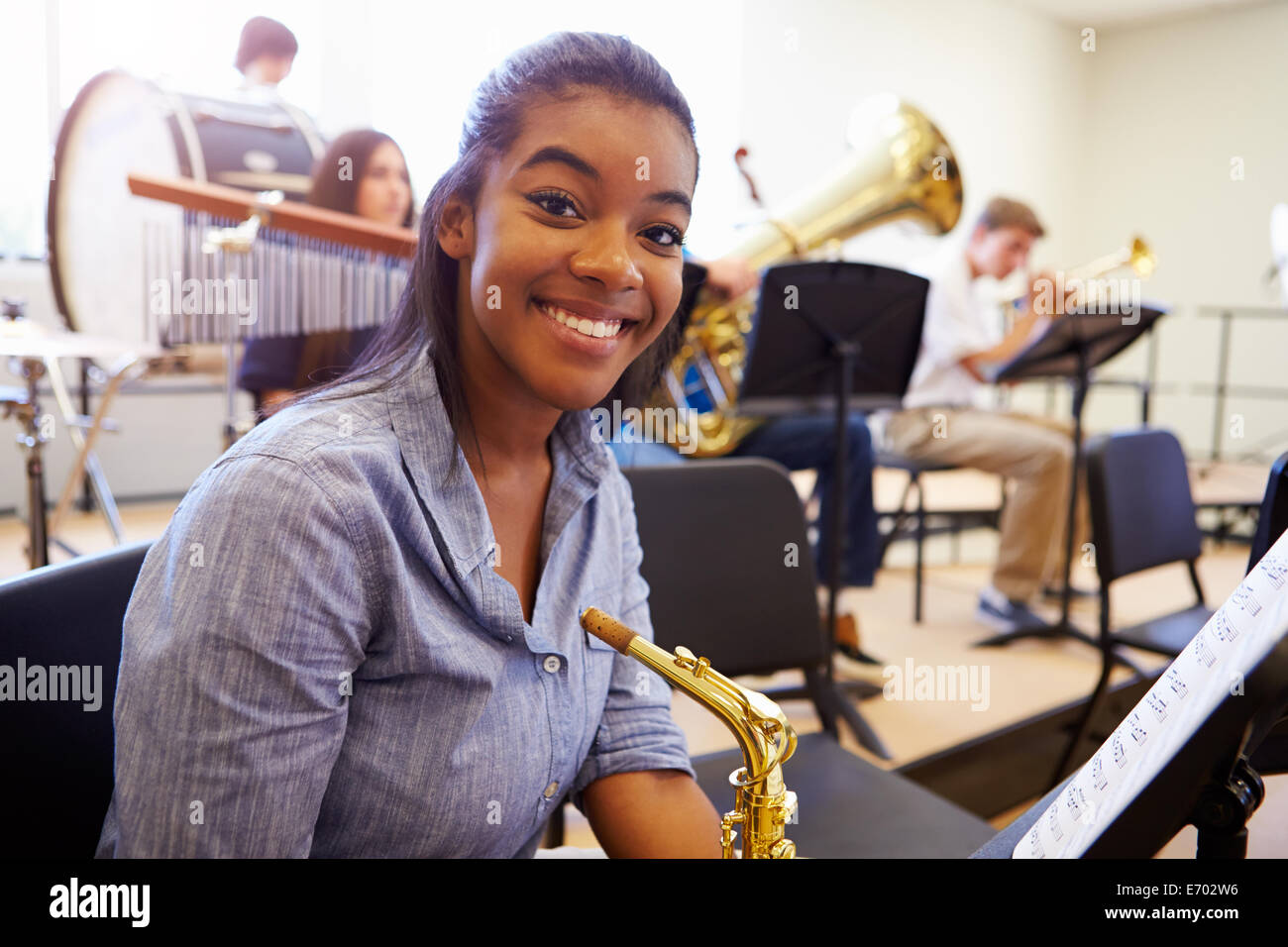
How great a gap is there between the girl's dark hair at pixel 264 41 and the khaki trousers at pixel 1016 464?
2707mm

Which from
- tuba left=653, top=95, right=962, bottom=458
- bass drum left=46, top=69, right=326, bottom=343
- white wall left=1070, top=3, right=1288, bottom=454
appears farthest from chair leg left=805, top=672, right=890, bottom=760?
white wall left=1070, top=3, right=1288, bottom=454

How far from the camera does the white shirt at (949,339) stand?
4.12 metres

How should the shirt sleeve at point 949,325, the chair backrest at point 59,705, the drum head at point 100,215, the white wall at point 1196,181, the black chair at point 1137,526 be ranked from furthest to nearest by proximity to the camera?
the white wall at point 1196,181, the shirt sleeve at point 949,325, the drum head at point 100,215, the black chair at point 1137,526, the chair backrest at point 59,705

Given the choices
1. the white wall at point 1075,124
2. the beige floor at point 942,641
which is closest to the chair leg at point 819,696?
the beige floor at point 942,641

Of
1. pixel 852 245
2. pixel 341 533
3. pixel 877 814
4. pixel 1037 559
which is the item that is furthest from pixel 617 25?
pixel 341 533

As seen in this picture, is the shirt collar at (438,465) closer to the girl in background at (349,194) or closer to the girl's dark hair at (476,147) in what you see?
the girl's dark hair at (476,147)

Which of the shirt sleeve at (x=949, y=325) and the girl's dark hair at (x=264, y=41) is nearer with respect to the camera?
the girl's dark hair at (x=264, y=41)

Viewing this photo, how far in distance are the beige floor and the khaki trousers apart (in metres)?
0.30

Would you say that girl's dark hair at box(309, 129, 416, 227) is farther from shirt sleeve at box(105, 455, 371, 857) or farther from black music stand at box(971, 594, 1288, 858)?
black music stand at box(971, 594, 1288, 858)

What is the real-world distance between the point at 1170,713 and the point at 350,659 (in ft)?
1.91

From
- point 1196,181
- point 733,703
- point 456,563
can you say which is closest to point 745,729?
point 733,703

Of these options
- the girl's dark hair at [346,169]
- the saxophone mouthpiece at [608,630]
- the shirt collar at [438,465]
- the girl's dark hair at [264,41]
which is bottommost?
the saxophone mouthpiece at [608,630]

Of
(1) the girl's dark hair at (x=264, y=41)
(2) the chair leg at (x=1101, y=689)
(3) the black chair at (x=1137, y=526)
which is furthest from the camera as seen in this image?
(1) the girl's dark hair at (x=264, y=41)

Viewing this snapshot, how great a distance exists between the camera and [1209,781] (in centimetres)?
52
